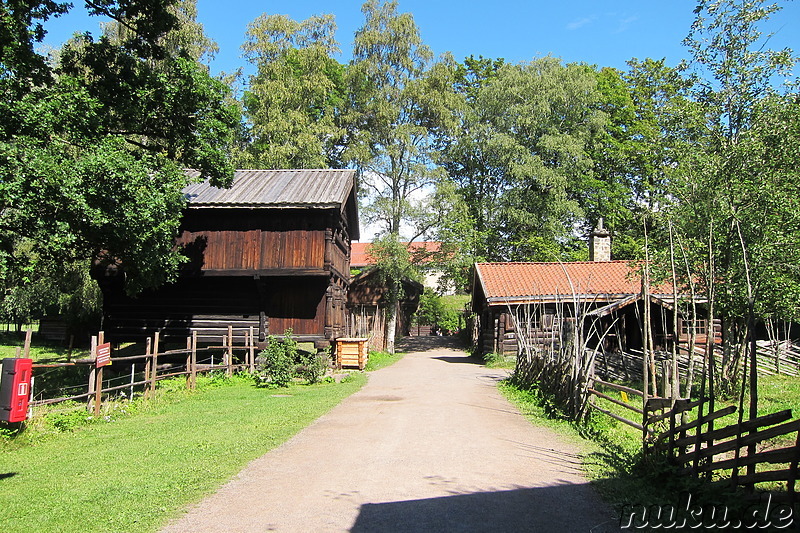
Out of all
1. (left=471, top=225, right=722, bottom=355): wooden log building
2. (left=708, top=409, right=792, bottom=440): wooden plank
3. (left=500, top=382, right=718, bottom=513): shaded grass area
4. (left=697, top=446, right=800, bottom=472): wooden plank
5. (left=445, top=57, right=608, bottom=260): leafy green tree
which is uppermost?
(left=445, top=57, right=608, bottom=260): leafy green tree

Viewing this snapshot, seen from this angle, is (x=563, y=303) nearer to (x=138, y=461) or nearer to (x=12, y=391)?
(x=138, y=461)

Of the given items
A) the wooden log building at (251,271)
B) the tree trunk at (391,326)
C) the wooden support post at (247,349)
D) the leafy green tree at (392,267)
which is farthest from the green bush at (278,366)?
the tree trunk at (391,326)

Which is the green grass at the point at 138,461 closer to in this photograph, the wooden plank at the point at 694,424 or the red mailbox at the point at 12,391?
the red mailbox at the point at 12,391

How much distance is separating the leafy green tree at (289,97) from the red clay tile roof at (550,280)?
409 inches

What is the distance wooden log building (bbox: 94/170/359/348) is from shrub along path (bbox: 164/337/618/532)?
30.9 ft

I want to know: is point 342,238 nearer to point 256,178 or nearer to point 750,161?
point 256,178

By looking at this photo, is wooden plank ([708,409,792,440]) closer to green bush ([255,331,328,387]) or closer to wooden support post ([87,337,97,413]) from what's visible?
wooden support post ([87,337,97,413])

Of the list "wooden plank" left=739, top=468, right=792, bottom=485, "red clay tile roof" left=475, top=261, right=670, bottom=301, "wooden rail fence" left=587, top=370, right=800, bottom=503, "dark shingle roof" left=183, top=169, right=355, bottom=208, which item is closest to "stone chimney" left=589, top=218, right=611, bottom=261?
"red clay tile roof" left=475, top=261, right=670, bottom=301

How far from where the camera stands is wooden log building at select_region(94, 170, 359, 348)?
20.4 metres

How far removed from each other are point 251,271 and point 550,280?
510 inches

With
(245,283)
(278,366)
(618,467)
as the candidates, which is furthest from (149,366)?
(618,467)

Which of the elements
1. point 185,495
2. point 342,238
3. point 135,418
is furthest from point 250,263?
point 185,495

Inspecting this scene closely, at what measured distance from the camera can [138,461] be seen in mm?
7973

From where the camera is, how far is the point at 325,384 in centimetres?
1755
